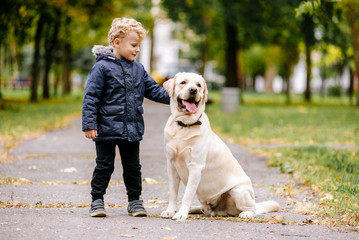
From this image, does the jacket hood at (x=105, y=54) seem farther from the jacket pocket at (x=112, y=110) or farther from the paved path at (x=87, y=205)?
the paved path at (x=87, y=205)

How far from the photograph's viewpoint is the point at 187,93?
4.81 meters

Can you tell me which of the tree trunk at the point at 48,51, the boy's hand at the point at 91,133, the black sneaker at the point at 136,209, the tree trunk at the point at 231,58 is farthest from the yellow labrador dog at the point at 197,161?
the tree trunk at the point at 231,58

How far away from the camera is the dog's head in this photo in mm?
4820

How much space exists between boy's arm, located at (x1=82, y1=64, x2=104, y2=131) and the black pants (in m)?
0.33

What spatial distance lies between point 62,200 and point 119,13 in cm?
2330

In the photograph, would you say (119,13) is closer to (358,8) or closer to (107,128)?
(358,8)

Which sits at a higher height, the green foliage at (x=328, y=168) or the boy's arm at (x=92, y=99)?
the boy's arm at (x=92, y=99)

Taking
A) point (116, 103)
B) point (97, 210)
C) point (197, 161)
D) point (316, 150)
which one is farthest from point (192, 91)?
point (316, 150)

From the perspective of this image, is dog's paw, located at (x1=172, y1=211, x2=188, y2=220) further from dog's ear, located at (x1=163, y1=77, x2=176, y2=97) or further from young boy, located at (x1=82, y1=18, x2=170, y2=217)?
dog's ear, located at (x1=163, y1=77, x2=176, y2=97)

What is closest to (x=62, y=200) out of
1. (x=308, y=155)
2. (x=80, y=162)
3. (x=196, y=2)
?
(x=80, y=162)

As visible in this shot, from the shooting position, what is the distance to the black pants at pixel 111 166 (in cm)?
520

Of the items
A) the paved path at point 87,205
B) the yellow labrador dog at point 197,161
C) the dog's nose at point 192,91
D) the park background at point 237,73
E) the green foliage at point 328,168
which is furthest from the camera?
the park background at point 237,73

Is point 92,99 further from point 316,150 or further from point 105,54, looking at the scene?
point 316,150

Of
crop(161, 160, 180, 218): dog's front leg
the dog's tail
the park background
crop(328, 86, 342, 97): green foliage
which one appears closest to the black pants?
crop(161, 160, 180, 218): dog's front leg
